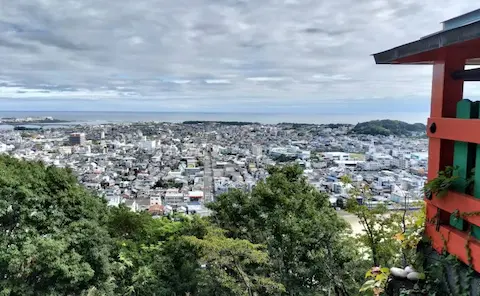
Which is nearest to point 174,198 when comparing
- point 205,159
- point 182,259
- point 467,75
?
point 182,259

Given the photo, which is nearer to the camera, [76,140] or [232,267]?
[232,267]

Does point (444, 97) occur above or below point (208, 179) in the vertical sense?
above

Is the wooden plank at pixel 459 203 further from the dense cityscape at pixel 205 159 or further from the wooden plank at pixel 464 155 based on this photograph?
the dense cityscape at pixel 205 159

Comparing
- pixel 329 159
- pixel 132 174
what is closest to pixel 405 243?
pixel 329 159

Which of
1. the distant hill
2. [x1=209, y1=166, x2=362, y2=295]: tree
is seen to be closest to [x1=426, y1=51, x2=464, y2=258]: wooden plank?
[x1=209, y1=166, x2=362, y2=295]: tree

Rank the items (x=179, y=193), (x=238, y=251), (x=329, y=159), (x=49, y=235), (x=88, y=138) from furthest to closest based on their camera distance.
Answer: (x=88, y=138) → (x=329, y=159) → (x=179, y=193) → (x=49, y=235) → (x=238, y=251)

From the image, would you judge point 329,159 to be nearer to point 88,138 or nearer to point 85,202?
point 85,202

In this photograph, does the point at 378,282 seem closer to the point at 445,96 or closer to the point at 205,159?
the point at 445,96

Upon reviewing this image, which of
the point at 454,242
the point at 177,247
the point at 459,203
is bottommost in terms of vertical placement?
the point at 177,247
